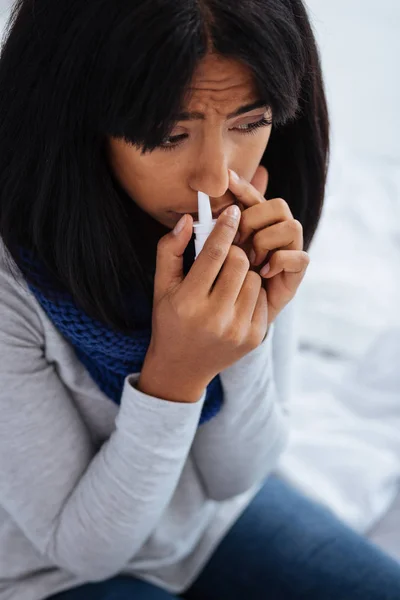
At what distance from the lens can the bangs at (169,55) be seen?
57cm

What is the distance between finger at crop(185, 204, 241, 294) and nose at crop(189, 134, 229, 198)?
2 centimetres

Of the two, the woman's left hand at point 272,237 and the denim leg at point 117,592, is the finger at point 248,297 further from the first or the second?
the denim leg at point 117,592

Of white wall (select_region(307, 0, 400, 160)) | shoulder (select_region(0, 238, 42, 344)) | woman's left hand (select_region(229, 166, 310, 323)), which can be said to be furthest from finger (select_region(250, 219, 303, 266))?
white wall (select_region(307, 0, 400, 160))

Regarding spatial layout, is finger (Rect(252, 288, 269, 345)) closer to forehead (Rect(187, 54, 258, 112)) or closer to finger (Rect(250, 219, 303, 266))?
finger (Rect(250, 219, 303, 266))

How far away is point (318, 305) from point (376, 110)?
0.71 meters

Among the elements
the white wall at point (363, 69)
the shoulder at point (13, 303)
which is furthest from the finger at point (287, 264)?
the white wall at point (363, 69)

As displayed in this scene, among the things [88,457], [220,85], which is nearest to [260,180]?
[220,85]

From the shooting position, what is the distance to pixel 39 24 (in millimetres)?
628

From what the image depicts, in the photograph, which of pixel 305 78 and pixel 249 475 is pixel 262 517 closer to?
pixel 249 475

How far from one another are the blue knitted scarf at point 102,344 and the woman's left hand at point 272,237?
0.14 meters

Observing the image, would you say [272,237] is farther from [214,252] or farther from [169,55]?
[169,55]

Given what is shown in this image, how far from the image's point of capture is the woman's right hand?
2.20 feet

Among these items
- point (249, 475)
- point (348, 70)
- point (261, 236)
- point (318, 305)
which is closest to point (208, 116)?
point (261, 236)

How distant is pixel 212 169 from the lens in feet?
2.14
